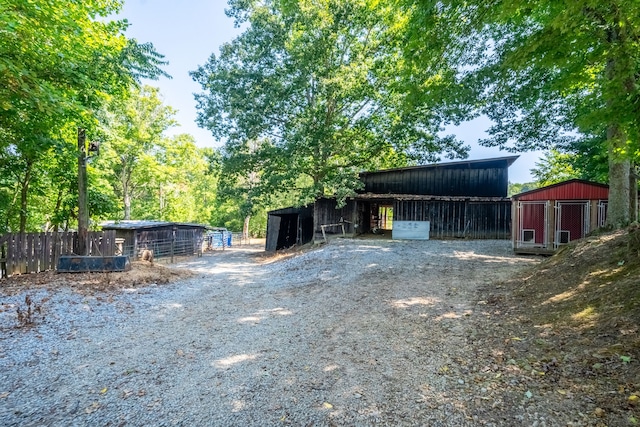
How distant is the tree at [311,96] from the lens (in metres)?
17.2

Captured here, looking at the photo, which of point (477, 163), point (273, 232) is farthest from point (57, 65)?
point (477, 163)

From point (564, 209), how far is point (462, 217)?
502 centimetres

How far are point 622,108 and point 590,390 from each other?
3653mm

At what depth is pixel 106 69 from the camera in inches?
293

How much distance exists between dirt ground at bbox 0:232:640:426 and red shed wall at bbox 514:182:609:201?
5.16 meters

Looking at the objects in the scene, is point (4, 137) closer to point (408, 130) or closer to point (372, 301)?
point (372, 301)

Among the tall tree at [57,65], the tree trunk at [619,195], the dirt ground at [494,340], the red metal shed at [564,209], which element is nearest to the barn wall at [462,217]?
the red metal shed at [564,209]

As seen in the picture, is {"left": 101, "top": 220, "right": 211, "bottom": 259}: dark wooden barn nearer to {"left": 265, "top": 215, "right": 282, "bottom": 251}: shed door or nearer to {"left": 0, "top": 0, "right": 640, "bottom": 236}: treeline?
{"left": 0, "top": 0, "right": 640, "bottom": 236}: treeline

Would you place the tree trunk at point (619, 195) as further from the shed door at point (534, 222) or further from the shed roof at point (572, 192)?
the shed door at point (534, 222)

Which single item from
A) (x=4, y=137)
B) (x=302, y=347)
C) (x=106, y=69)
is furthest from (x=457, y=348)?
Answer: (x=4, y=137)

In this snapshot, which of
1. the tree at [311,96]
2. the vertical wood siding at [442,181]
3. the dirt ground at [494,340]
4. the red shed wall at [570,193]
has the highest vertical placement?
the tree at [311,96]

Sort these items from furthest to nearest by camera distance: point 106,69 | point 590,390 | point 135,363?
point 106,69 → point 135,363 → point 590,390

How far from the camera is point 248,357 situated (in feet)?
14.0

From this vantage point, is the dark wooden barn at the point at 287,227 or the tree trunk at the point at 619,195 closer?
the tree trunk at the point at 619,195
